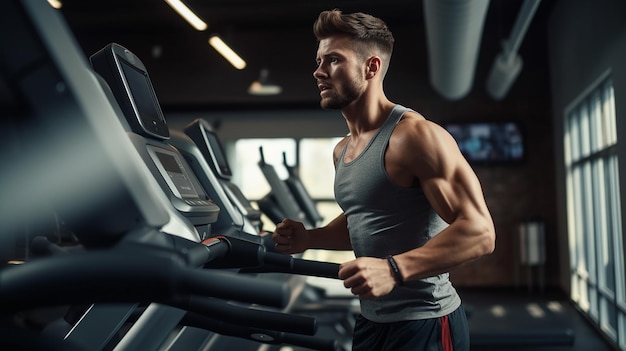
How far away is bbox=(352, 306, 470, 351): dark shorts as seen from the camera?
4.81ft

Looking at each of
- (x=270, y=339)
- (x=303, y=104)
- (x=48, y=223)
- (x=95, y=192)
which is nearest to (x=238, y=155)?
Answer: (x=303, y=104)

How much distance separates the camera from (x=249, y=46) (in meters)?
8.42

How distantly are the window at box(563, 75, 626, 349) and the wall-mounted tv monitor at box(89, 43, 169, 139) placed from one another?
13.2ft

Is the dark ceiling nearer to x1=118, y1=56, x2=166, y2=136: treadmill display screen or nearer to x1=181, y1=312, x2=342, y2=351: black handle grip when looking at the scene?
x1=118, y1=56, x2=166, y2=136: treadmill display screen

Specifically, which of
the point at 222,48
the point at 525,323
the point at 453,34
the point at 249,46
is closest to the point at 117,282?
the point at 453,34

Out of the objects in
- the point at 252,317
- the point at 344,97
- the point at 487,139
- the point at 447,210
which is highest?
the point at 487,139

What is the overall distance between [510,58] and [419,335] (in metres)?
5.39

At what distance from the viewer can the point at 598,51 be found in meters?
5.24

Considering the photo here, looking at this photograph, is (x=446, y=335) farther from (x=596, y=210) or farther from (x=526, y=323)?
(x=596, y=210)

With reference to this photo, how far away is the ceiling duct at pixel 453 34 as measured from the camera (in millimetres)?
4425

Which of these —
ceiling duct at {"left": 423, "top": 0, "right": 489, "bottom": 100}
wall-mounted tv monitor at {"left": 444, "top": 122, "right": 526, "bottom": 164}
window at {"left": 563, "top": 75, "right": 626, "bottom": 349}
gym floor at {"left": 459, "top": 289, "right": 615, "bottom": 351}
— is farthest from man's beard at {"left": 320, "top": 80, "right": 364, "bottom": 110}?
wall-mounted tv monitor at {"left": 444, "top": 122, "right": 526, "bottom": 164}

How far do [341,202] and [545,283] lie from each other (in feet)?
23.9

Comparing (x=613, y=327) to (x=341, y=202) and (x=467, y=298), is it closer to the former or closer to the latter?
(x=467, y=298)

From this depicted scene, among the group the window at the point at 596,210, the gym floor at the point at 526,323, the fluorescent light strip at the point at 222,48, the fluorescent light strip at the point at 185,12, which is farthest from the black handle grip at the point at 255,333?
the fluorescent light strip at the point at 222,48
